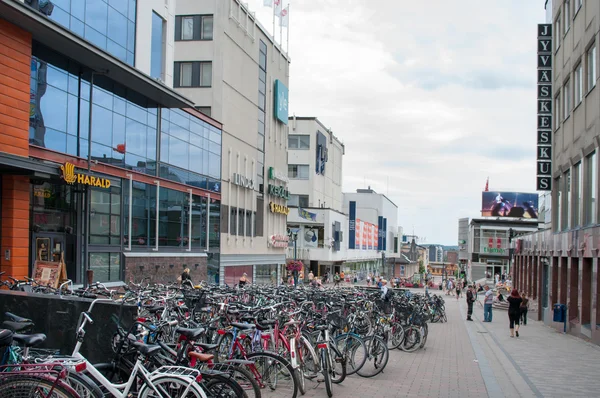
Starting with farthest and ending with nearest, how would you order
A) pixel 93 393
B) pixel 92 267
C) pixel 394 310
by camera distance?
pixel 92 267 → pixel 394 310 → pixel 93 393

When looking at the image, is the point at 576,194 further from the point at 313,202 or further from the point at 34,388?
the point at 313,202

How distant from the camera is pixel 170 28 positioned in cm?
3055

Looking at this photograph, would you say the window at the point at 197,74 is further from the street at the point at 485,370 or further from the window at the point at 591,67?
the street at the point at 485,370

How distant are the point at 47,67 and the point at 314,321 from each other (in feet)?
46.1

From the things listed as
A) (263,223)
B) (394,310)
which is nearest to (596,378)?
(394,310)

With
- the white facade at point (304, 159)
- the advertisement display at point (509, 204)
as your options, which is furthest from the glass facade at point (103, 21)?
the advertisement display at point (509, 204)

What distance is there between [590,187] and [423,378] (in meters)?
13.3

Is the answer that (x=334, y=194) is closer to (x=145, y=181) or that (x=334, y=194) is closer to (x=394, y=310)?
Answer: (x=145, y=181)

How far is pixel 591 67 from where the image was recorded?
21.9 meters

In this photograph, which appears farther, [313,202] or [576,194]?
[313,202]

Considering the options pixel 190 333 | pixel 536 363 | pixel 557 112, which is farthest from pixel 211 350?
pixel 557 112

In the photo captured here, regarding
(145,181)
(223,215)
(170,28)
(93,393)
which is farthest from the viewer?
(223,215)

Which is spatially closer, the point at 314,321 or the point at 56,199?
the point at 314,321

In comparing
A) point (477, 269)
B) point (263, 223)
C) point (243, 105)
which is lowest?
point (477, 269)
